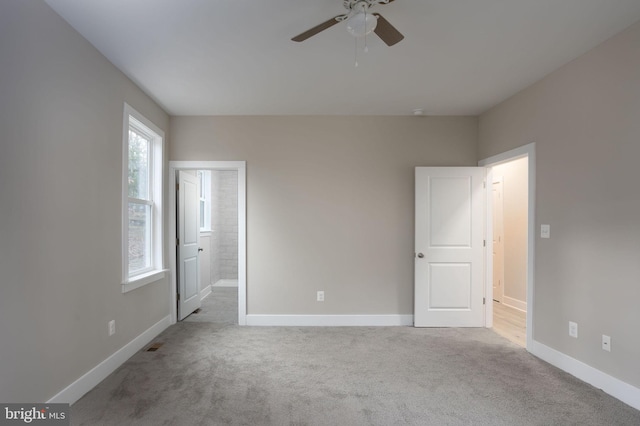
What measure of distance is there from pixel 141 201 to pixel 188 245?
3.96 feet

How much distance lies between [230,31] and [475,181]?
323cm

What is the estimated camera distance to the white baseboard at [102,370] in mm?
2162

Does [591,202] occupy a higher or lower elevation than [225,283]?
higher

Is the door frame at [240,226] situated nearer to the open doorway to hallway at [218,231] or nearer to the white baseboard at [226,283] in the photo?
the open doorway to hallway at [218,231]

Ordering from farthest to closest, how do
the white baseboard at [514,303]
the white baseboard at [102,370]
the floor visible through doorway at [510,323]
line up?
the white baseboard at [514,303] → the floor visible through doorway at [510,323] → the white baseboard at [102,370]

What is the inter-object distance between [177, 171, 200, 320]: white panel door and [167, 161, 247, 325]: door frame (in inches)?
4.1

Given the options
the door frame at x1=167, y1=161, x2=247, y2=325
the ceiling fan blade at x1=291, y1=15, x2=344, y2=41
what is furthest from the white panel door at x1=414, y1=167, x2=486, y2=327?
the ceiling fan blade at x1=291, y1=15, x2=344, y2=41

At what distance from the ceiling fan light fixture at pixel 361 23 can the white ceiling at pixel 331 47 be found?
279mm

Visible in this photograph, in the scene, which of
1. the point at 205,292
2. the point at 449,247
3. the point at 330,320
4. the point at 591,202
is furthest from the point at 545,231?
the point at 205,292

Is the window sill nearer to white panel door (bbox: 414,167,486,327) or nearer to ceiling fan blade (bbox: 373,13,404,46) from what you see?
ceiling fan blade (bbox: 373,13,404,46)

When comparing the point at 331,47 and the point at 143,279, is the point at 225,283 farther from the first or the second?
the point at 331,47

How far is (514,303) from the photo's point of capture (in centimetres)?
481

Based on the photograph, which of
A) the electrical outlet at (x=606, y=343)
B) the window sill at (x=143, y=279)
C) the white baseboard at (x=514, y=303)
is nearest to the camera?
the electrical outlet at (x=606, y=343)

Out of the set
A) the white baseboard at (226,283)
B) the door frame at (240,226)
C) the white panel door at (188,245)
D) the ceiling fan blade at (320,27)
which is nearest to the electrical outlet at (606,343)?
the ceiling fan blade at (320,27)
